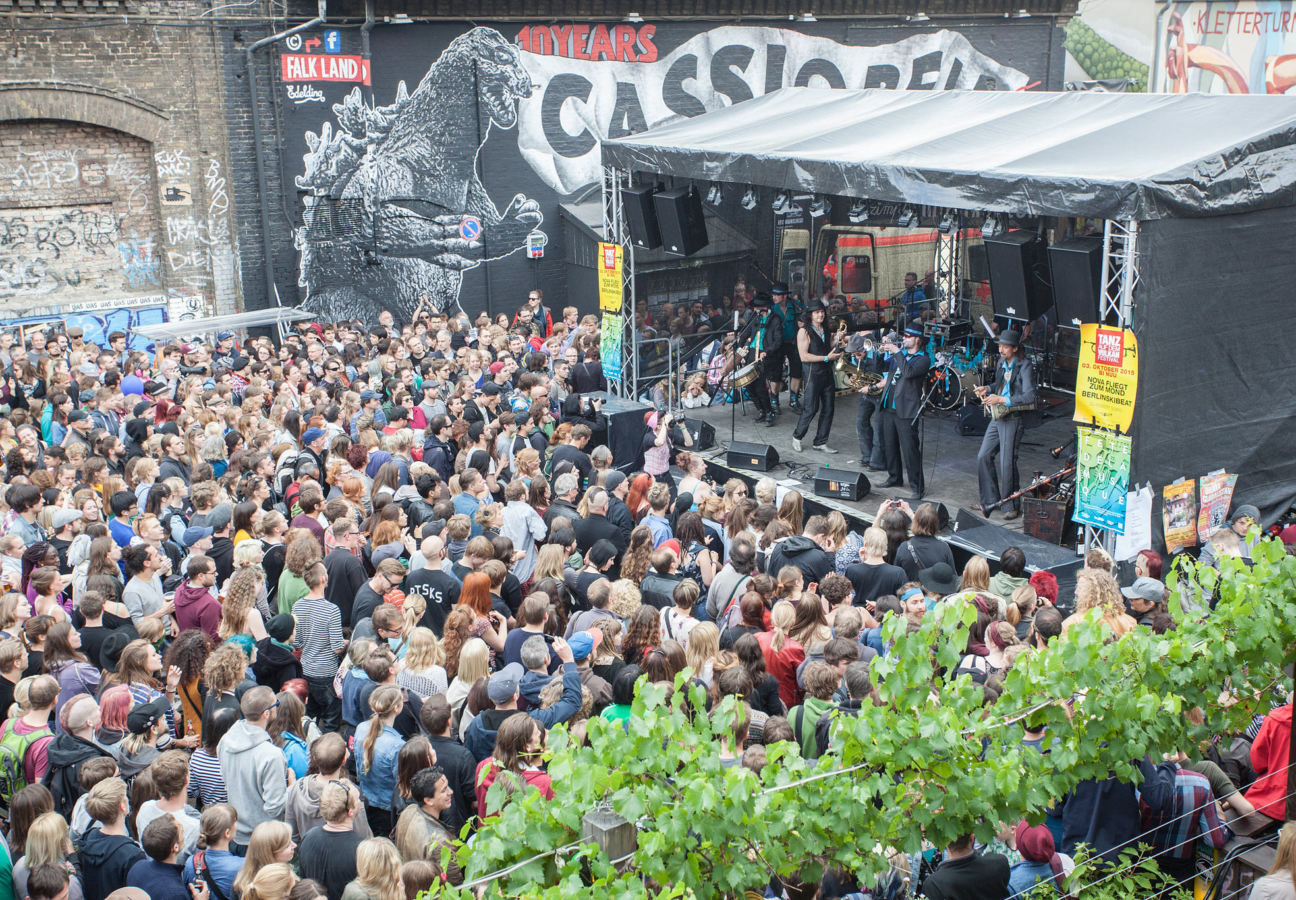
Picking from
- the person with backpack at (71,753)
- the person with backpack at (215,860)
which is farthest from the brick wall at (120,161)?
the person with backpack at (215,860)

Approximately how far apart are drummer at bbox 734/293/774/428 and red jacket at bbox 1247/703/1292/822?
29.9ft

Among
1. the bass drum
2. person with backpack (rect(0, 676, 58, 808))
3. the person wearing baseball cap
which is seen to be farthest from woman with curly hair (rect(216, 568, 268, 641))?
the bass drum

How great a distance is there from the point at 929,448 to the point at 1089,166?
Result: 17.2 ft

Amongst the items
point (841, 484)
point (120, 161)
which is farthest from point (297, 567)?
point (120, 161)

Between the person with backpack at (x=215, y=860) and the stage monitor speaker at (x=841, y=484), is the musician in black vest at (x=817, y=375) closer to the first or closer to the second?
the stage monitor speaker at (x=841, y=484)

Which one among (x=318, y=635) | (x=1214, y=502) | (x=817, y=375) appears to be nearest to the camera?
(x=318, y=635)

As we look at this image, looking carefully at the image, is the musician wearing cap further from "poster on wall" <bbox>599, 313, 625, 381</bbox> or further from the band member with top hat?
"poster on wall" <bbox>599, 313, 625, 381</bbox>

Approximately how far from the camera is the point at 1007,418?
35.4 feet

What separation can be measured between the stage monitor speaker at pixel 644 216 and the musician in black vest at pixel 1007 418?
15.1 feet

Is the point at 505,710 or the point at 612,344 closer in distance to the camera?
the point at 505,710

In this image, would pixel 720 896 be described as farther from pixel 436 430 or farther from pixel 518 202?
pixel 518 202

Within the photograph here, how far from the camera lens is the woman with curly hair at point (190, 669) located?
625 centimetres

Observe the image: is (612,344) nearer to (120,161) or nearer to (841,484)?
(841,484)

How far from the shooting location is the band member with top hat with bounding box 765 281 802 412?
47.5 feet
